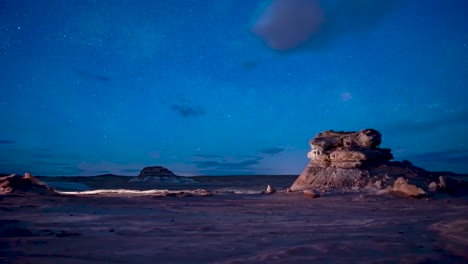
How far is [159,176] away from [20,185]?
33713 millimetres

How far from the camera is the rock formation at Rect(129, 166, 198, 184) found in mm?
44219

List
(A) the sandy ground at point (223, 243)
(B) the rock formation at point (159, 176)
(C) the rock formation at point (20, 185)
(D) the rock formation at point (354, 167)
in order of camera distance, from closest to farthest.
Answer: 1. (A) the sandy ground at point (223, 243)
2. (C) the rock formation at point (20, 185)
3. (D) the rock formation at point (354, 167)
4. (B) the rock formation at point (159, 176)

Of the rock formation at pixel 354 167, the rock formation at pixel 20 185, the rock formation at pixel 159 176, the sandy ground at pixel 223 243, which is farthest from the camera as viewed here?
the rock formation at pixel 159 176

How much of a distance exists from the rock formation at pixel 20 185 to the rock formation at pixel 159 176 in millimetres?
30138

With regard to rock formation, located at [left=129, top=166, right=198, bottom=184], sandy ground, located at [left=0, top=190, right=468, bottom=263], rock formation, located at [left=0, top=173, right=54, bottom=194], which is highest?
rock formation, located at [left=129, top=166, right=198, bottom=184]

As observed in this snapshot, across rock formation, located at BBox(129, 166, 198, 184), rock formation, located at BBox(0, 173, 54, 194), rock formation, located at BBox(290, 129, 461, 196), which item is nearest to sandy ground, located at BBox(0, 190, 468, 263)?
rock formation, located at BBox(0, 173, 54, 194)

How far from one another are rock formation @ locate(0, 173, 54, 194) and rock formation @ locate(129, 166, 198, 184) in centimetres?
3014

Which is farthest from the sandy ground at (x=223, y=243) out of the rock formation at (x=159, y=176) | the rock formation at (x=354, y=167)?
the rock formation at (x=159, y=176)

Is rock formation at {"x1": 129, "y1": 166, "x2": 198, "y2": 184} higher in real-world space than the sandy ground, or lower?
higher

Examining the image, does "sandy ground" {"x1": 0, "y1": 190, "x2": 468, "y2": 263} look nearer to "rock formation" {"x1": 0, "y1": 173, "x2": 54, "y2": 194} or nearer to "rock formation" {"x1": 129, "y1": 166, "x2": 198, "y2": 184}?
"rock formation" {"x1": 0, "y1": 173, "x2": 54, "y2": 194}

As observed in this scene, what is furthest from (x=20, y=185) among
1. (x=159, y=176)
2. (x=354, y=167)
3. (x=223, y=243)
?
(x=159, y=176)

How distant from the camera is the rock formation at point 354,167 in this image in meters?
17.7

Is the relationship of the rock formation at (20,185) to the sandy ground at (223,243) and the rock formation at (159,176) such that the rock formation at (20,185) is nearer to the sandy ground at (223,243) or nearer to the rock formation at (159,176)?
the sandy ground at (223,243)

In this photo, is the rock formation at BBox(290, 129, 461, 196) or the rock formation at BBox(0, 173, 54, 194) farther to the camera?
the rock formation at BBox(290, 129, 461, 196)
